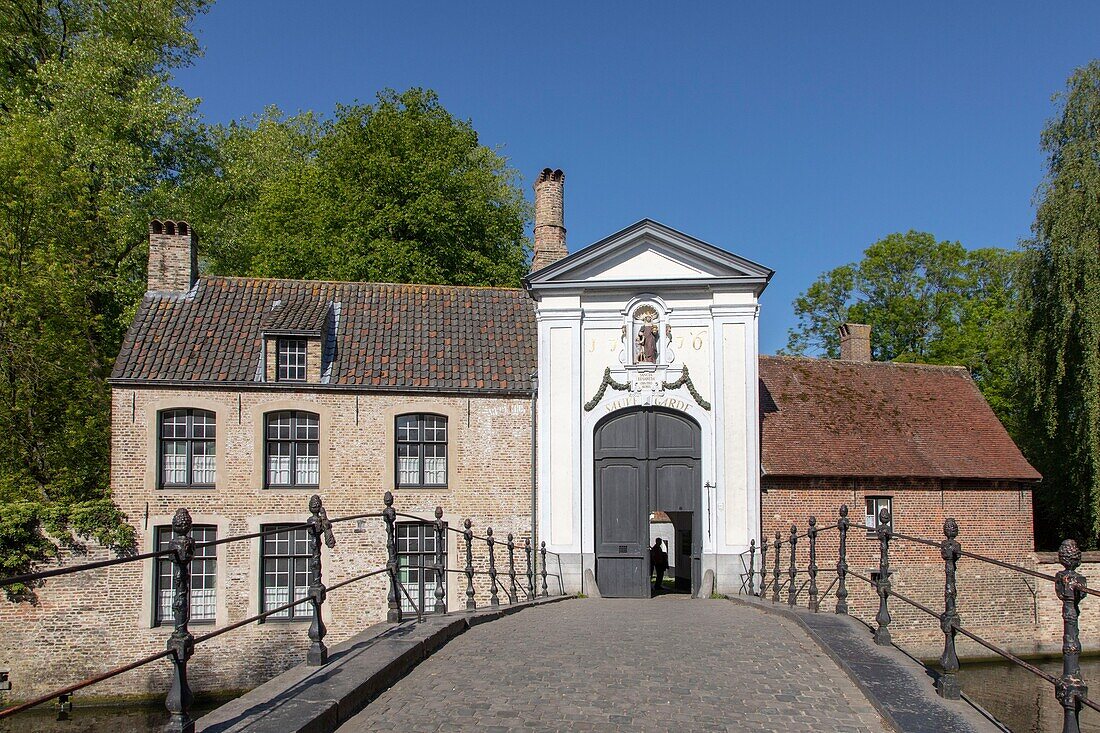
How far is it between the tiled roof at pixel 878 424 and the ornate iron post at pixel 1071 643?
13867 millimetres

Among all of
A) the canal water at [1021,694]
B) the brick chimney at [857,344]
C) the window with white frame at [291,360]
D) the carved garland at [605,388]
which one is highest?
the brick chimney at [857,344]

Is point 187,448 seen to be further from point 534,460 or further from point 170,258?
point 534,460

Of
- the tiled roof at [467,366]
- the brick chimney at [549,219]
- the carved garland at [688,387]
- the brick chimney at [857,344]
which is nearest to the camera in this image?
the carved garland at [688,387]

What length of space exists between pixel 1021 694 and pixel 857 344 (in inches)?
396

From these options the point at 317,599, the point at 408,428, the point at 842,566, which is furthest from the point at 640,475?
the point at 317,599

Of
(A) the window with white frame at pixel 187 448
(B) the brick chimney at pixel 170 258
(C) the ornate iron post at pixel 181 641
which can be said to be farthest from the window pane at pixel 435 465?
(C) the ornate iron post at pixel 181 641

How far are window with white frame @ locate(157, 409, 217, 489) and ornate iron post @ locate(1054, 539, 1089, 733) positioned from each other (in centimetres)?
1585

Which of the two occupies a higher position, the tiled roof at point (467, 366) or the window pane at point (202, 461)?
the tiled roof at point (467, 366)

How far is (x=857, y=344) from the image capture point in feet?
82.7

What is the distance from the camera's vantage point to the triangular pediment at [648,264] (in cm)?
1773

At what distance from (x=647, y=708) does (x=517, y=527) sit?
1258 cm

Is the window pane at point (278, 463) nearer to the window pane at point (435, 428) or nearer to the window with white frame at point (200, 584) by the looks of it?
→ the window with white frame at point (200, 584)

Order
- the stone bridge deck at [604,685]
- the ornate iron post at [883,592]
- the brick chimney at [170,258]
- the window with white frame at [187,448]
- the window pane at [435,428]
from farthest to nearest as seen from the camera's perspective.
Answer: the brick chimney at [170,258], the window pane at [435,428], the window with white frame at [187,448], the ornate iron post at [883,592], the stone bridge deck at [604,685]

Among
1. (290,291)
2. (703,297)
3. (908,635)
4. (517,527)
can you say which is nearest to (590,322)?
(703,297)
